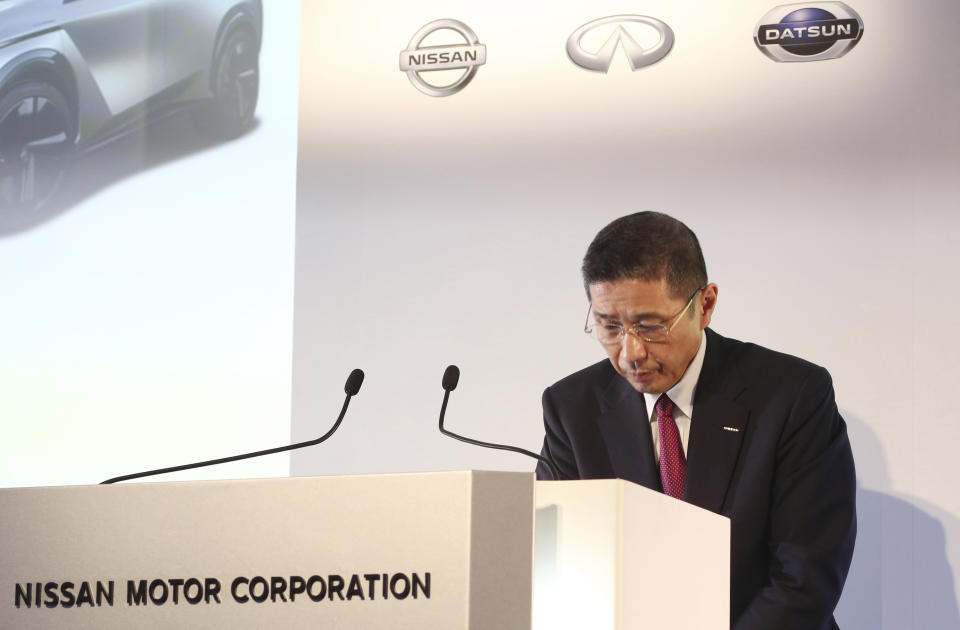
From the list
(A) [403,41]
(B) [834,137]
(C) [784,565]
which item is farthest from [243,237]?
(C) [784,565]

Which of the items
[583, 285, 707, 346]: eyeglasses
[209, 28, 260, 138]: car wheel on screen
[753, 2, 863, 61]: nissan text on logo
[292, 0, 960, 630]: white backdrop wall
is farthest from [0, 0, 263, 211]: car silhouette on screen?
[583, 285, 707, 346]: eyeglasses

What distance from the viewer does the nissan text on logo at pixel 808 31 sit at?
3.40 metres

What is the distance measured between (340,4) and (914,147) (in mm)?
1897

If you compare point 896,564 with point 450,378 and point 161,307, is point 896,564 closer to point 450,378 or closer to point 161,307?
point 450,378

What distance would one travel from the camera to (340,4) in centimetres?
388

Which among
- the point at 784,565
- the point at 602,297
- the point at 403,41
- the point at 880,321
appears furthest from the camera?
the point at 403,41

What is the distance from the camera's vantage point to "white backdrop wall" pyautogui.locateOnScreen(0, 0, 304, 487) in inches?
149

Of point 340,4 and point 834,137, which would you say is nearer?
point 834,137

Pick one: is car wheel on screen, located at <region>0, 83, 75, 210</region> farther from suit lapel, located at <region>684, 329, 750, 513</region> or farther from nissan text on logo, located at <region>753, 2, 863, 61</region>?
suit lapel, located at <region>684, 329, 750, 513</region>

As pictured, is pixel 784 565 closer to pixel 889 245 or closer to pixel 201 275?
pixel 889 245

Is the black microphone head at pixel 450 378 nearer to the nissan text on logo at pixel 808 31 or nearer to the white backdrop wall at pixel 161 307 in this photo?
the white backdrop wall at pixel 161 307

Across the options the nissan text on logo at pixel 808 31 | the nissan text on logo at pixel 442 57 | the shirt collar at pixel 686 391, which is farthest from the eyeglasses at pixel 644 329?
the nissan text on logo at pixel 442 57

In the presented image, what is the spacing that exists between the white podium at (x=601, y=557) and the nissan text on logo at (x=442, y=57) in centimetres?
244

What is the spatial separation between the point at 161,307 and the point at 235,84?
0.80m
